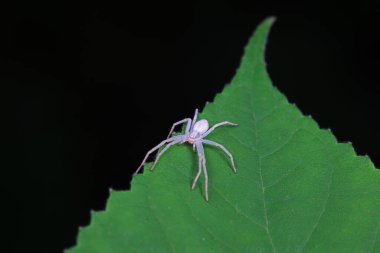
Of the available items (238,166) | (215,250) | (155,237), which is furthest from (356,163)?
(155,237)

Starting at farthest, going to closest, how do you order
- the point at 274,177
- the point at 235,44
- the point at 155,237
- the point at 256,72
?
the point at 235,44
the point at 256,72
the point at 274,177
the point at 155,237

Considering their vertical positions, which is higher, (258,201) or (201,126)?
(201,126)

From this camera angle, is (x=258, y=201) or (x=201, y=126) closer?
(x=258, y=201)

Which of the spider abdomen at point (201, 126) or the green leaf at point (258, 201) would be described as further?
the spider abdomen at point (201, 126)

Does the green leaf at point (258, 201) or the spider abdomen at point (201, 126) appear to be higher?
the spider abdomen at point (201, 126)

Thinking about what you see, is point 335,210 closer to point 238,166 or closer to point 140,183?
point 238,166

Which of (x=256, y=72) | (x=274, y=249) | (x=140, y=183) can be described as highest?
(x=256, y=72)

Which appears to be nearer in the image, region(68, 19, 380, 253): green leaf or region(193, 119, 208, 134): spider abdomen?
region(68, 19, 380, 253): green leaf

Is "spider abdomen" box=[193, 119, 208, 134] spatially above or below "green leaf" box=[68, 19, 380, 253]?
above
